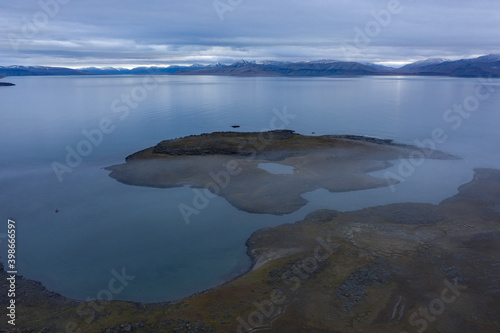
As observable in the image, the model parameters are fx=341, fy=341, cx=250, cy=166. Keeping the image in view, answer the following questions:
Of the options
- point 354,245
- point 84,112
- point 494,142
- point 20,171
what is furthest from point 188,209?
point 84,112

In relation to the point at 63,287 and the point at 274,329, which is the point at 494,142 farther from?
the point at 63,287

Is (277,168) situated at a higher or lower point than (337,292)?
higher

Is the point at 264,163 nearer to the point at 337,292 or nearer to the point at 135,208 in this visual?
the point at 135,208

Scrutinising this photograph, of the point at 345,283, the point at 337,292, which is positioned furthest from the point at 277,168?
the point at 337,292

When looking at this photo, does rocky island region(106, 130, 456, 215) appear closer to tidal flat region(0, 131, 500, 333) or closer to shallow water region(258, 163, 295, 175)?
shallow water region(258, 163, 295, 175)

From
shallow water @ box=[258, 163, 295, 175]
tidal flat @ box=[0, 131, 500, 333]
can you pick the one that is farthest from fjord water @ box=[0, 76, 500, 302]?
shallow water @ box=[258, 163, 295, 175]

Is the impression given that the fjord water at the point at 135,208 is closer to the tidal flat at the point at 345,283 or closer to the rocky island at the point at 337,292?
the tidal flat at the point at 345,283
